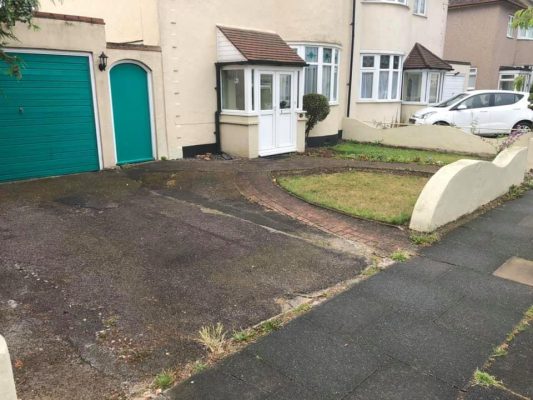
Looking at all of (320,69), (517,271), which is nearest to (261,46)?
(320,69)

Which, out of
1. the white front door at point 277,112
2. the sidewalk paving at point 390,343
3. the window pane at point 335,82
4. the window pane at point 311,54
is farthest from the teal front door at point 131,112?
the sidewalk paving at point 390,343

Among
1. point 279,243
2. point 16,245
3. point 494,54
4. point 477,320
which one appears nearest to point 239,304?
point 279,243

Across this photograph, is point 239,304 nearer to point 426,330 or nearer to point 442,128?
point 426,330

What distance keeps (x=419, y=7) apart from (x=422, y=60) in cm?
262

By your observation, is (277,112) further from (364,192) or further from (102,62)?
(102,62)

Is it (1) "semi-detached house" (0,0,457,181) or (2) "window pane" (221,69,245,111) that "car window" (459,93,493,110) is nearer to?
(1) "semi-detached house" (0,0,457,181)

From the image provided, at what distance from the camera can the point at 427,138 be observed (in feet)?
48.0

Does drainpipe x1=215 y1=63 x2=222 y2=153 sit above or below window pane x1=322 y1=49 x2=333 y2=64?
below

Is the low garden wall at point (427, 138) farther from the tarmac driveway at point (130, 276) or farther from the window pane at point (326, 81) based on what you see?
the tarmac driveway at point (130, 276)

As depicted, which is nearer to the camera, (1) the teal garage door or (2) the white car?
(1) the teal garage door

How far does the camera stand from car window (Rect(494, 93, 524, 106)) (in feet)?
50.6

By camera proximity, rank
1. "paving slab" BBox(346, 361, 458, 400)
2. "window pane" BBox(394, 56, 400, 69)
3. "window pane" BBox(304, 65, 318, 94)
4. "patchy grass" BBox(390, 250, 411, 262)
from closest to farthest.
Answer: "paving slab" BBox(346, 361, 458, 400), "patchy grass" BBox(390, 250, 411, 262), "window pane" BBox(304, 65, 318, 94), "window pane" BBox(394, 56, 400, 69)

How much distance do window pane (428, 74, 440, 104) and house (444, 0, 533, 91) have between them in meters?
6.67

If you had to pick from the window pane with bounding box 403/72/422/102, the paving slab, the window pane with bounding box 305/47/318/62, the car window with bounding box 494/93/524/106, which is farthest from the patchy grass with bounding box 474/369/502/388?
the window pane with bounding box 403/72/422/102
